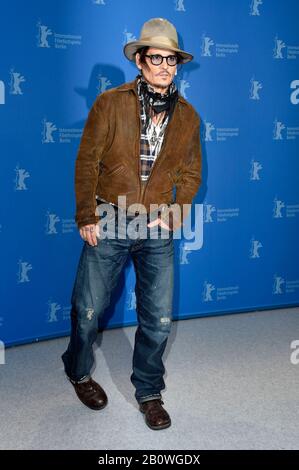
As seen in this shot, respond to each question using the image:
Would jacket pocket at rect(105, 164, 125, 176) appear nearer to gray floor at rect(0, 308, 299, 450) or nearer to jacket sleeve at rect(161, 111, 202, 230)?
jacket sleeve at rect(161, 111, 202, 230)

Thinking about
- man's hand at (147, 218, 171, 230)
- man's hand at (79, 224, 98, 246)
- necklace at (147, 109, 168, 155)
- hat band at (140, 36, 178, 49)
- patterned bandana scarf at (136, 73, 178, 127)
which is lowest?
man's hand at (79, 224, 98, 246)

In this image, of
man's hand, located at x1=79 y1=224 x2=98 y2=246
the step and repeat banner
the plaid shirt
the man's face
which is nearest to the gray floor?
the step and repeat banner

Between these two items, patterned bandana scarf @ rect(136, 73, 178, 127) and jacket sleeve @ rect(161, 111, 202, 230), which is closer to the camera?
patterned bandana scarf @ rect(136, 73, 178, 127)

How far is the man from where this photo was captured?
2.07 m

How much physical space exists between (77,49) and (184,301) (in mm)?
1732

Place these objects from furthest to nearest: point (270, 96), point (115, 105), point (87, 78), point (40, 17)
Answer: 1. point (270, 96)
2. point (87, 78)
3. point (40, 17)
4. point (115, 105)

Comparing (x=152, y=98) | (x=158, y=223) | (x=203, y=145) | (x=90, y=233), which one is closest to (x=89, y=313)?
(x=90, y=233)

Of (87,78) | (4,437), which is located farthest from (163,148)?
(4,437)

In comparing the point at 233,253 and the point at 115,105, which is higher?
the point at 115,105

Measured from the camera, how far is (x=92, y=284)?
2182 millimetres

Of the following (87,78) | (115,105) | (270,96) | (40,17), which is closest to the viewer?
(115,105)

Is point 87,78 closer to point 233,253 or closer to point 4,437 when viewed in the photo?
point 233,253

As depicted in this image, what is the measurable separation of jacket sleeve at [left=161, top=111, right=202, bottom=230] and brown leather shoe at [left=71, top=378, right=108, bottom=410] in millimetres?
822

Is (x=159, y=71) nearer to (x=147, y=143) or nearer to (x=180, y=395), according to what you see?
(x=147, y=143)
